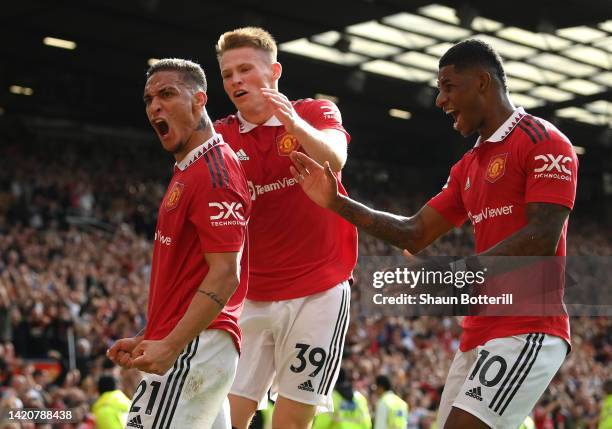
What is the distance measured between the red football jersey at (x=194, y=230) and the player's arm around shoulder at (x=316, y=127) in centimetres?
44

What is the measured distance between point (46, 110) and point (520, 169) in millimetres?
23775

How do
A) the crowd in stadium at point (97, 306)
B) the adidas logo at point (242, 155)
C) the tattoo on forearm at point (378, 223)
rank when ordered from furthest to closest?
1. the crowd in stadium at point (97, 306)
2. the adidas logo at point (242, 155)
3. the tattoo on forearm at point (378, 223)

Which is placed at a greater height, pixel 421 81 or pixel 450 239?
pixel 421 81

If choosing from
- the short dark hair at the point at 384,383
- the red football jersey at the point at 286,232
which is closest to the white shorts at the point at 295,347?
the red football jersey at the point at 286,232

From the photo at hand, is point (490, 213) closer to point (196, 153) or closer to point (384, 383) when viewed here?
point (196, 153)

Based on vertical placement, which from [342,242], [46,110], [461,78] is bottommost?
[342,242]

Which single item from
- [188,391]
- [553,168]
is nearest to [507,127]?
[553,168]

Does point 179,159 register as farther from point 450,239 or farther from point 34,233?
point 450,239

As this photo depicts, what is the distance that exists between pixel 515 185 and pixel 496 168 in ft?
0.43

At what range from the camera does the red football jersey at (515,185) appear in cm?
424

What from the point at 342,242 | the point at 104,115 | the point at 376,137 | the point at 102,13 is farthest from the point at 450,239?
the point at 342,242

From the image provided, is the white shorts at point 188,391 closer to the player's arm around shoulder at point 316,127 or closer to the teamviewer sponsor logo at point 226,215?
the teamviewer sponsor logo at point 226,215

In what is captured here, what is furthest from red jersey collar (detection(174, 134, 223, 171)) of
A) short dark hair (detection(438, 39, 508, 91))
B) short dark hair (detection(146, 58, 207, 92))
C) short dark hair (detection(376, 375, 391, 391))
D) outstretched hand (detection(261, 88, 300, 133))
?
short dark hair (detection(376, 375, 391, 391))

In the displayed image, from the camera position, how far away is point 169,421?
12.9 feet
